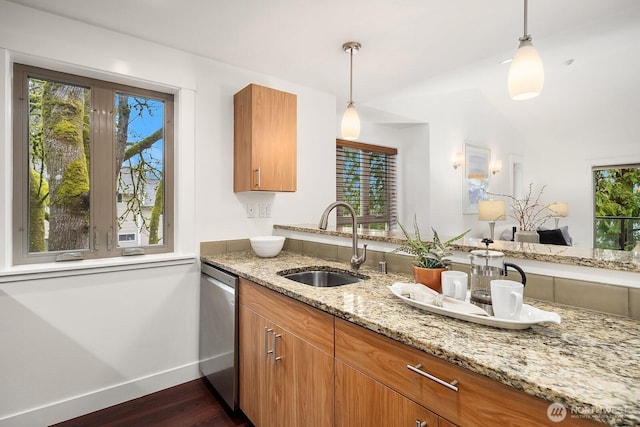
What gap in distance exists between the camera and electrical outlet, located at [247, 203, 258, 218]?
2.67 meters

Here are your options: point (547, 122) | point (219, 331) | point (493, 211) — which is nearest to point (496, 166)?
point (547, 122)

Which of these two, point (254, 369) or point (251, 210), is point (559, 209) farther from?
point (254, 369)

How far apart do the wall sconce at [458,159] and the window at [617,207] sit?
264 cm

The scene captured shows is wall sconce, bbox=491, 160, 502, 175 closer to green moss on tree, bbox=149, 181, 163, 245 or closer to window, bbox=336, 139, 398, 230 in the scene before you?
window, bbox=336, 139, 398, 230

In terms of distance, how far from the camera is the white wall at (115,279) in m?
1.77

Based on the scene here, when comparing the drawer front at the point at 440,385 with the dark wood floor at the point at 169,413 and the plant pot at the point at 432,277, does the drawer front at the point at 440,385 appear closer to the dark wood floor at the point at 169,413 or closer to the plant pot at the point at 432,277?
the plant pot at the point at 432,277

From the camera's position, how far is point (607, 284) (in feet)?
3.54

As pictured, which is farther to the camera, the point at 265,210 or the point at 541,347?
the point at 265,210

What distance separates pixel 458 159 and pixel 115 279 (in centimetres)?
450

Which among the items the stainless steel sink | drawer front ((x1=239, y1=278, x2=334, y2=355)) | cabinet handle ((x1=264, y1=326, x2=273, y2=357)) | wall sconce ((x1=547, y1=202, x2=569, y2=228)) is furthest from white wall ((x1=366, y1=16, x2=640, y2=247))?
cabinet handle ((x1=264, y1=326, x2=273, y2=357))

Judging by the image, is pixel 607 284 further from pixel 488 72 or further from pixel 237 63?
pixel 488 72

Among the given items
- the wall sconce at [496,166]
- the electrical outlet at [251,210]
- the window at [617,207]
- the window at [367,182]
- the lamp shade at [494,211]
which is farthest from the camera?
the wall sconce at [496,166]

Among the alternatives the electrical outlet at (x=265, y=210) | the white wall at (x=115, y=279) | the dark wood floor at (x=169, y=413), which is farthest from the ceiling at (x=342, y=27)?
the dark wood floor at (x=169, y=413)

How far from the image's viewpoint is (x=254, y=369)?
1.71 meters
